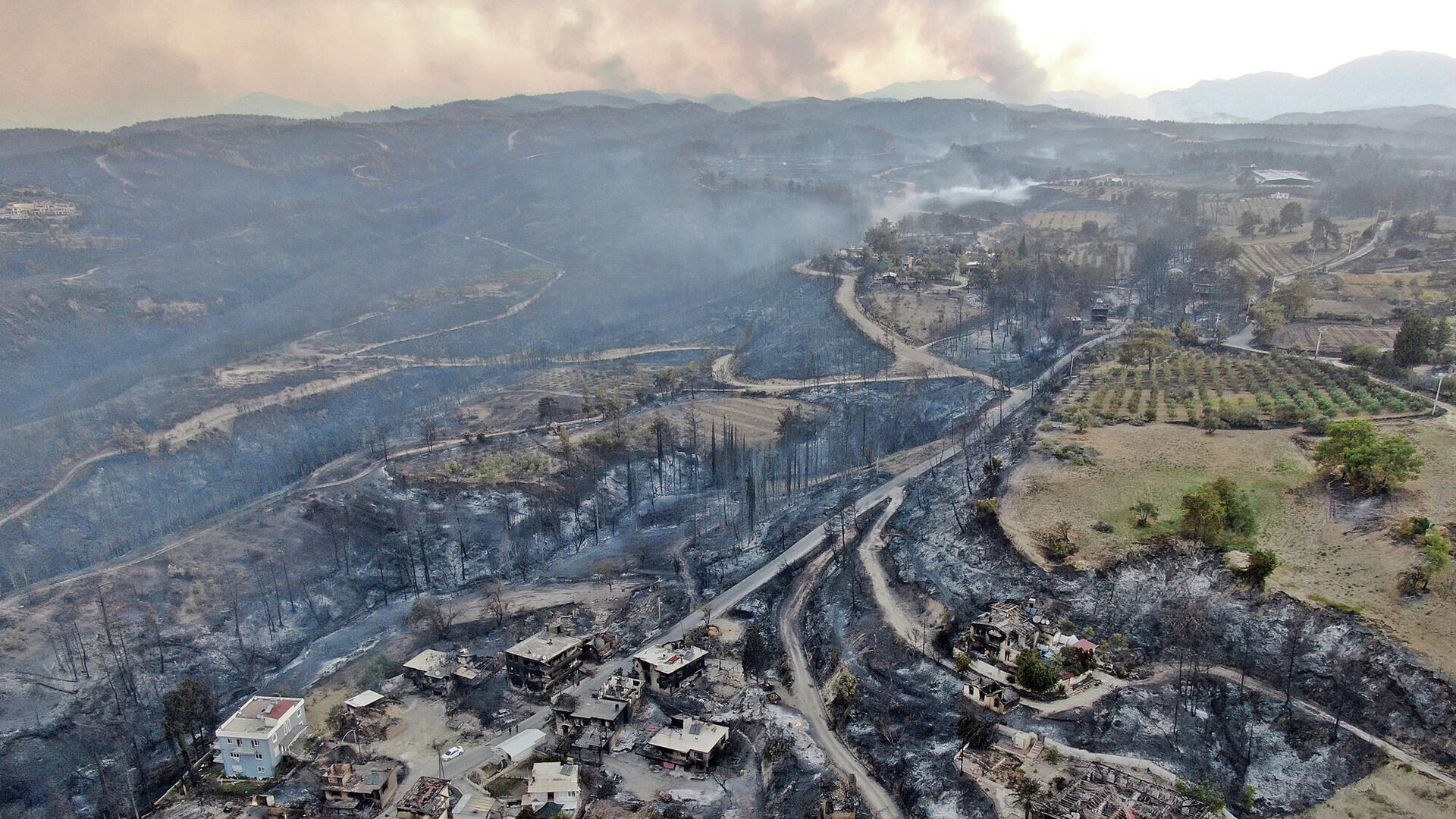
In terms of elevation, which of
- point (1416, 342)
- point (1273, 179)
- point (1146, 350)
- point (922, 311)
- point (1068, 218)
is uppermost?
point (1273, 179)

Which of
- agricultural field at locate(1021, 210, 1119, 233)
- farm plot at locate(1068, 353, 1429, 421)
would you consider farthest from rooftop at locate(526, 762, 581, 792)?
agricultural field at locate(1021, 210, 1119, 233)

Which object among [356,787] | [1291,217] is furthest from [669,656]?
[1291,217]

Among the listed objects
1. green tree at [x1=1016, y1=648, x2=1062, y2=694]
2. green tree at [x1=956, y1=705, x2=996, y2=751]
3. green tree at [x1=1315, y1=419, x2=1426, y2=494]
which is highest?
green tree at [x1=1315, y1=419, x2=1426, y2=494]

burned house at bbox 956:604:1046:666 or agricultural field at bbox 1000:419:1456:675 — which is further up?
agricultural field at bbox 1000:419:1456:675

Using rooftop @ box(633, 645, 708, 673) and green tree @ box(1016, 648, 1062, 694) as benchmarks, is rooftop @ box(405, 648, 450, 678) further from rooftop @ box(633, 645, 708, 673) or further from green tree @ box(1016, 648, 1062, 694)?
green tree @ box(1016, 648, 1062, 694)

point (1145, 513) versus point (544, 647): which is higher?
point (1145, 513)

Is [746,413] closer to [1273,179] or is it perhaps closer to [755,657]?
[755,657]

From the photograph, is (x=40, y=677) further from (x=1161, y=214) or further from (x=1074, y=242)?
(x=1161, y=214)
